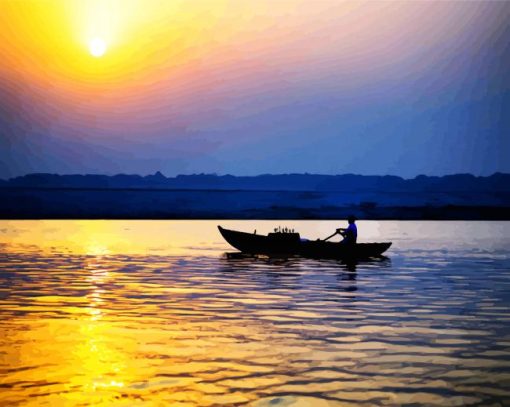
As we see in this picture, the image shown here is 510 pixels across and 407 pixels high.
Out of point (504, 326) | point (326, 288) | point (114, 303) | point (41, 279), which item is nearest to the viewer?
point (504, 326)

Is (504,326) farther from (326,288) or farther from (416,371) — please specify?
(326,288)

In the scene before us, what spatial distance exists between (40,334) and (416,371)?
373 inches

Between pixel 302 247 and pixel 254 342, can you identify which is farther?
pixel 302 247

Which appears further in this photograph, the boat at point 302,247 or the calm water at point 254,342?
the boat at point 302,247

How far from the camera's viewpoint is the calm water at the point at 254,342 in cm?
1377

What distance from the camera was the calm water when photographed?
45.2ft

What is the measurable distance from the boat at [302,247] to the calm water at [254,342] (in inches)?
406

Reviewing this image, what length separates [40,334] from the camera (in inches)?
779

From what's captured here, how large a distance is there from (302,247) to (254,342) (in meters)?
30.2

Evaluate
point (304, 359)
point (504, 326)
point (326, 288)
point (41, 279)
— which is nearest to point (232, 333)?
point (304, 359)

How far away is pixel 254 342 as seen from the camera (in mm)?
18500

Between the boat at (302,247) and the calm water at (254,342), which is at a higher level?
the boat at (302,247)

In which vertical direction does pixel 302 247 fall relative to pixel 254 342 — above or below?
above

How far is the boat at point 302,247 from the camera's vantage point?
4703 centimetres
